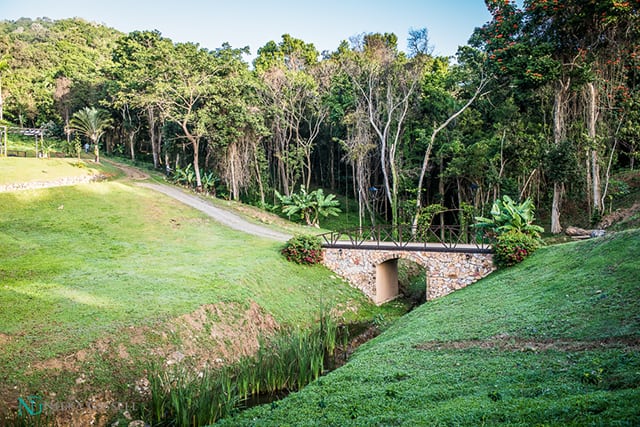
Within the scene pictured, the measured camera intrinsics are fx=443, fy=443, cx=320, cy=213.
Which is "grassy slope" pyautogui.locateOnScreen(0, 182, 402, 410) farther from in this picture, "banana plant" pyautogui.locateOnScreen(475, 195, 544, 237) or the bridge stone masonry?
"banana plant" pyautogui.locateOnScreen(475, 195, 544, 237)

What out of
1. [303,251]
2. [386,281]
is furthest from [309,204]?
[386,281]

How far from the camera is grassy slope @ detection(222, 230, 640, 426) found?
681cm

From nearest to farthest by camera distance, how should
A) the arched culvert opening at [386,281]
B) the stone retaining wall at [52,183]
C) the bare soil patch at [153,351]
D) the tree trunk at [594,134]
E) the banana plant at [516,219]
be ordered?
the bare soil patch at [153,351]
the banana plant at [516,219]
the arched culvert opening at [386,281]
the tree trunk at [594,134]
the stone retaining wall at [52,183]

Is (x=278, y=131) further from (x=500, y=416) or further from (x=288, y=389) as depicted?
(x=500, y=416)

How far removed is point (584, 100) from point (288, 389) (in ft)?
77.3

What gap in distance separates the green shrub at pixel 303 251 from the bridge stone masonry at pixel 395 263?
2.42 ft

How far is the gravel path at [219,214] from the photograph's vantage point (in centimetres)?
2917

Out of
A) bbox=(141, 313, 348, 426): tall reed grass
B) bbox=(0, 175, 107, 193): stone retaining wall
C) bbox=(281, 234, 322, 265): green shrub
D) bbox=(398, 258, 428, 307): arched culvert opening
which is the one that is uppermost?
bbox=(0, 175, 107, 193): stone retaining wall

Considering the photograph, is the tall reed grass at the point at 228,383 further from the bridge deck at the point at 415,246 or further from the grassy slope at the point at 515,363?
the bridge deck at the point at 415,246

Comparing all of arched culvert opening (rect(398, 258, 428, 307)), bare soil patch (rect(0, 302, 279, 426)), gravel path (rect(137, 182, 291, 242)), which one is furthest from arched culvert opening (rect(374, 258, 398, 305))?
bare soil patch (rect(0, 302, 279, 426))

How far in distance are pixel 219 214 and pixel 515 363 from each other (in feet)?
86.4

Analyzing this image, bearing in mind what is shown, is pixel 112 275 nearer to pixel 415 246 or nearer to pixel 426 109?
pixel 415 246

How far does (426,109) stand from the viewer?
35969 mm

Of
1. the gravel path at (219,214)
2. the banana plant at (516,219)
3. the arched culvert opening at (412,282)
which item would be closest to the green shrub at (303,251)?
the gravel path at (219,214)
